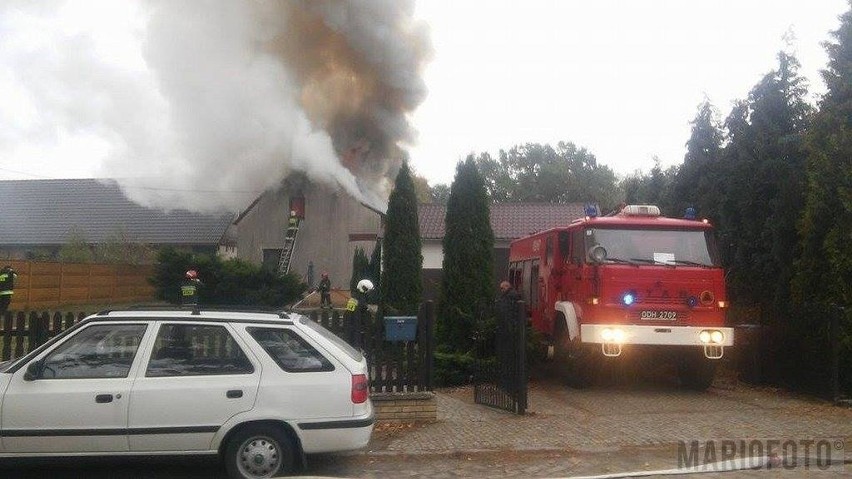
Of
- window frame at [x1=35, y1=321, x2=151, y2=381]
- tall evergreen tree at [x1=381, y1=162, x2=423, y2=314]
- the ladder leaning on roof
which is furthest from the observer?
the ladder leaning on roof

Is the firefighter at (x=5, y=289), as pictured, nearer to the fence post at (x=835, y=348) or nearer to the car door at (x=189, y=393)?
the car door at (x=189, y=393)

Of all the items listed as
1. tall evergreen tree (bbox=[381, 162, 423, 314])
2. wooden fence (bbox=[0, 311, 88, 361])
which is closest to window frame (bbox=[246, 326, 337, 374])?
wooden fence (bbox=[0, 311, 88, 361])

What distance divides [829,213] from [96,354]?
9942 millimetres

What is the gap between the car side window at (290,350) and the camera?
7062 millimetres

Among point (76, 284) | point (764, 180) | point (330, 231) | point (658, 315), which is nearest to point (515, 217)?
point (330, 231)

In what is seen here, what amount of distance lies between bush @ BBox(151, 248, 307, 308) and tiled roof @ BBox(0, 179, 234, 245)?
14891 millimetres

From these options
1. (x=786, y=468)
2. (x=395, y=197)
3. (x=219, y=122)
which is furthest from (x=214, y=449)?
(x=219, y=122)

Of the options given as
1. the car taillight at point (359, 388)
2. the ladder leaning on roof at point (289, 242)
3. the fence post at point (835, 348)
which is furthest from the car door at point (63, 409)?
the ladder leaning on roof at point (289, 242)

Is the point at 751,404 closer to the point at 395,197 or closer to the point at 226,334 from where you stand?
the point at 226,334

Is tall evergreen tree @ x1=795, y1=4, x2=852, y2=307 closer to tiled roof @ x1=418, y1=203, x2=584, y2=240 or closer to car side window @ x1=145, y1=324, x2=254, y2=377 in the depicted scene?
car side window @ x1=145, y1=324, x2=254, y2=377

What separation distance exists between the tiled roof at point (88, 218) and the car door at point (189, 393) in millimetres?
34465

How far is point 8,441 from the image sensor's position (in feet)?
22.1

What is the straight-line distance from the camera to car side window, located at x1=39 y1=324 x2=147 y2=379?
6930mm

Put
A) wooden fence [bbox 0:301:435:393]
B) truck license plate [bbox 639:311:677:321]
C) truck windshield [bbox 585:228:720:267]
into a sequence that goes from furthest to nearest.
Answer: truck windshield [bbox 585:228:720:267]
truck license plate [bbox 639:311:677:321]
wooden fence [bbox 0:301:435:393]
